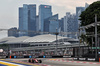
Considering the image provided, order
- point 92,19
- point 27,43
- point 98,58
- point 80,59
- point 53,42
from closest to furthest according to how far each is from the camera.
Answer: point 98,58
point 80,59
point 92,19
point 53,42
point 27,43

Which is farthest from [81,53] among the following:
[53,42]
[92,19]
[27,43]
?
[27,43]

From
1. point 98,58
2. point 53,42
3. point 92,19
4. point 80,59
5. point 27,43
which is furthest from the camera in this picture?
point 27,43

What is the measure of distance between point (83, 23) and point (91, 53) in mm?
15999

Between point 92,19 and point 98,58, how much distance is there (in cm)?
1994

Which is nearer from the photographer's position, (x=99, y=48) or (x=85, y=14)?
(x=99, y=48)

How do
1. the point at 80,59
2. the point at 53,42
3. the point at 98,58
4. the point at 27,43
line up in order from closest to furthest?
the point at 98,58, the point at 80,59, the point at 53,42, the point at 27,43

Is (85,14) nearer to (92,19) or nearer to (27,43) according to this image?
(92,19)

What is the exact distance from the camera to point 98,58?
1663 inches

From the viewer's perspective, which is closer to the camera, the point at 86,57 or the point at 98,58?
the point at 98,58

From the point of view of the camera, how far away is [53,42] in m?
176

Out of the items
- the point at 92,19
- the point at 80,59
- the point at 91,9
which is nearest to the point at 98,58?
the point at 80,59

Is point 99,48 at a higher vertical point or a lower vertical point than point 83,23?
lower

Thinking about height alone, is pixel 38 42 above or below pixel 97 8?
below

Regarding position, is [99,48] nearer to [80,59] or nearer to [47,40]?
[80,59]
